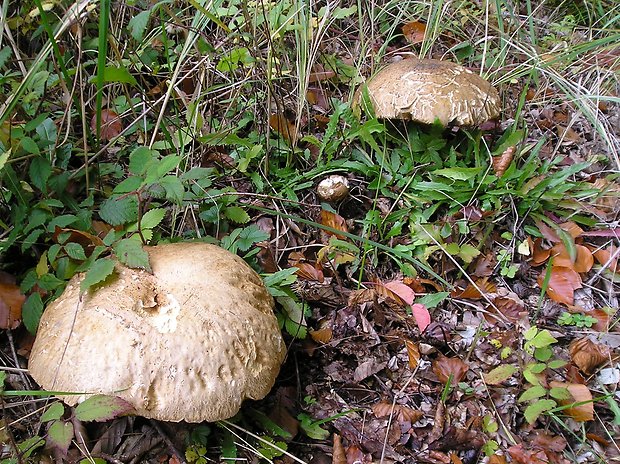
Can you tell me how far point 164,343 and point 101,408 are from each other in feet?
0.99

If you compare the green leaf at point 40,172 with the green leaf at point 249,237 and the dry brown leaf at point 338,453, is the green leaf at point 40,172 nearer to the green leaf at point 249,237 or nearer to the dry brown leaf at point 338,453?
the green leaf at point 249,237

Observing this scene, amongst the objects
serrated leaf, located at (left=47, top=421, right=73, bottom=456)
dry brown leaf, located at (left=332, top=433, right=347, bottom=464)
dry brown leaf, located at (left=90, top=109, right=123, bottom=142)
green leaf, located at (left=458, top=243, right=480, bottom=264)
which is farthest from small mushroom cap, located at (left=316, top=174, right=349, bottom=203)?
serrated leaf, located at (left=47, top=421, right=73, bottom=456)

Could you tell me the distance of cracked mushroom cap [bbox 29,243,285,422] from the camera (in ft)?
6.02

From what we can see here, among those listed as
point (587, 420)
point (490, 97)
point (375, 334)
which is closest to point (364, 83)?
point (490, 97)

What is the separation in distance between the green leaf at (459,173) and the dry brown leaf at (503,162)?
0.70 feet

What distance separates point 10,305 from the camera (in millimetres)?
2273

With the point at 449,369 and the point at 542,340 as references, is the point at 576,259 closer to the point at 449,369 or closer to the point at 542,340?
the point at 542,340

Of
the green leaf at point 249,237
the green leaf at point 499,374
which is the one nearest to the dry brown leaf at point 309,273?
the green leaf at point 249,237

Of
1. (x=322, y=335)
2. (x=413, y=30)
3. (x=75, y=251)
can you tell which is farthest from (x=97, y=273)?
(x=413, y=30)

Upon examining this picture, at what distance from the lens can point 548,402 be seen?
2.34 metres

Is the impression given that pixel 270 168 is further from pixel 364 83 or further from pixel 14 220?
pixel 14 220

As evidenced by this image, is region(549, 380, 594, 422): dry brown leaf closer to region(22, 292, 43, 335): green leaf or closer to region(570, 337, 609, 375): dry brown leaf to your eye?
region(570, 337, 609, 375): dry brown leaf

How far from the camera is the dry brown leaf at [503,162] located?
334 cm

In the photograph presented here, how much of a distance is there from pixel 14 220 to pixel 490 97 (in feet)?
9.68
